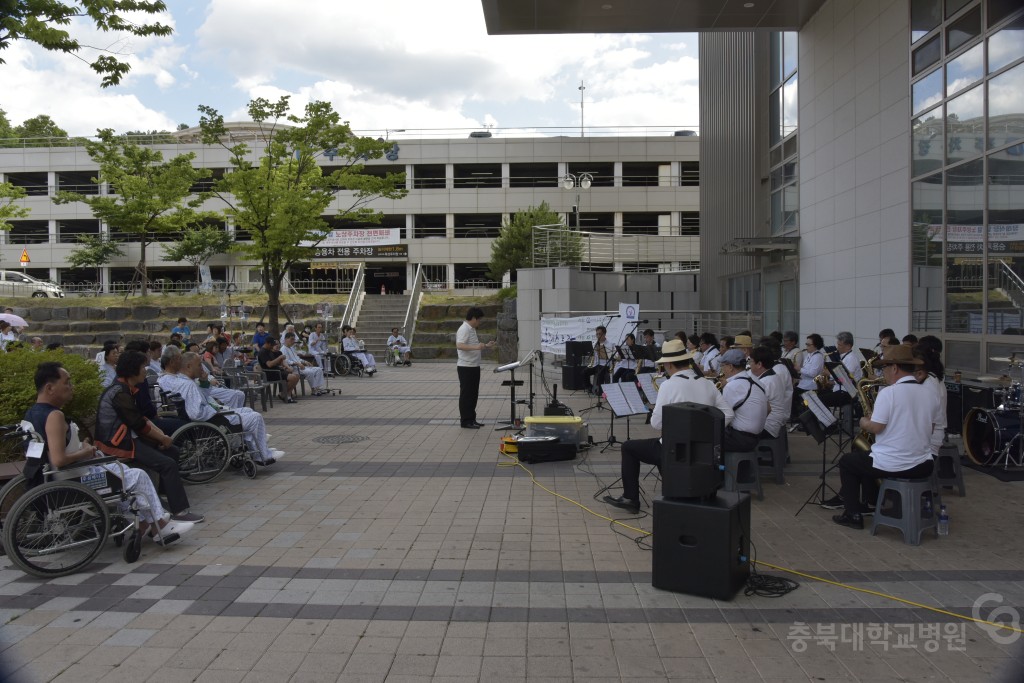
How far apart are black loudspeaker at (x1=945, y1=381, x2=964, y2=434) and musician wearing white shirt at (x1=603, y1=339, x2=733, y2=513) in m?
4.35

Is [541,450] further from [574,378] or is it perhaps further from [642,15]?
[642,15]

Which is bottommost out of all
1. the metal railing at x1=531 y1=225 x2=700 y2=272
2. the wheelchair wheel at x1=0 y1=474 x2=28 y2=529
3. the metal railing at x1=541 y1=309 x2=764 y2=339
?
the wheelchair wheel at x1=0 y1=474 x2=28 y2=529

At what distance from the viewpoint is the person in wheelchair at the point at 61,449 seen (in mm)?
5398

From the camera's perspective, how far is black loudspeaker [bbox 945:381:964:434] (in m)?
9.35

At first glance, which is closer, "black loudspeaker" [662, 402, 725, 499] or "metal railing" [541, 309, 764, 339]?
"black loudspeaker" [662, 402, 725, 499]

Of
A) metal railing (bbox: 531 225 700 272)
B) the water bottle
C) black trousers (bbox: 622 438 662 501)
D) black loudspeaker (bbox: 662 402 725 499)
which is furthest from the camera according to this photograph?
metal railing (bbox: 531 225 700 272)

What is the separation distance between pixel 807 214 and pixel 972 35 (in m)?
5.64

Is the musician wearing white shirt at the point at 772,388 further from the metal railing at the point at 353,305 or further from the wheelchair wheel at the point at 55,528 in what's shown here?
the metal railing at the point at 353,305

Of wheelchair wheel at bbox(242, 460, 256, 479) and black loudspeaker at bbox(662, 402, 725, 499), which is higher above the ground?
black loudspeaker at bbox(662, 402, 725, 499)

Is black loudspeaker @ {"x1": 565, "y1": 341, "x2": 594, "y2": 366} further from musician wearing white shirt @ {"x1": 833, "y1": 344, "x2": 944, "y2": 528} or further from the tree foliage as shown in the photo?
the tree foliage

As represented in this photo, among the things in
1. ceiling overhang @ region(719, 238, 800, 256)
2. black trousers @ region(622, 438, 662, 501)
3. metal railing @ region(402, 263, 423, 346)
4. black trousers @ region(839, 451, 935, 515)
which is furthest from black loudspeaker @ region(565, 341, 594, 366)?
metal railing @ region(402, 263, 423, 346)

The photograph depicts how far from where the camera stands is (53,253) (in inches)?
1973

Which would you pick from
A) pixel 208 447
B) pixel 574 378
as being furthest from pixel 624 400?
pixel 574 378

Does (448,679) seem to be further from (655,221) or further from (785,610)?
(655,221)
